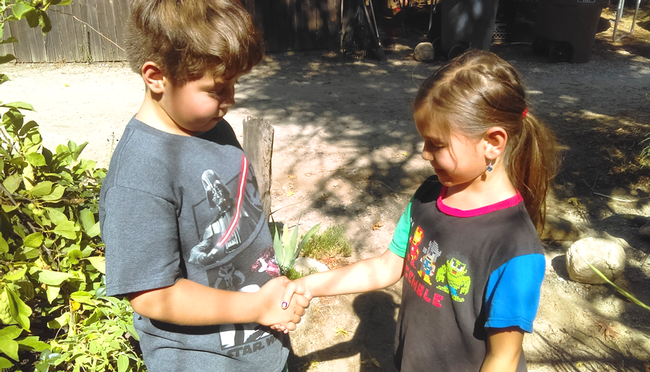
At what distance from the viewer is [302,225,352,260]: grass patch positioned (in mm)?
3707

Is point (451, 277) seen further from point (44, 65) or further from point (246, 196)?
point (44, 65)

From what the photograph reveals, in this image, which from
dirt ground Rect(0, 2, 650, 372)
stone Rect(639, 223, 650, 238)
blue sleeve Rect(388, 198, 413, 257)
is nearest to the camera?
blue sleeve Rect(388, 198, 413, 257)

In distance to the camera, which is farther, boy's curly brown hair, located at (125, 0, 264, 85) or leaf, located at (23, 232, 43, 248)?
leaf, located at (23, 232, 43, 248)

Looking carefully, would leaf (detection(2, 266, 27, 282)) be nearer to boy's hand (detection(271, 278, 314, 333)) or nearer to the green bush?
the green bush

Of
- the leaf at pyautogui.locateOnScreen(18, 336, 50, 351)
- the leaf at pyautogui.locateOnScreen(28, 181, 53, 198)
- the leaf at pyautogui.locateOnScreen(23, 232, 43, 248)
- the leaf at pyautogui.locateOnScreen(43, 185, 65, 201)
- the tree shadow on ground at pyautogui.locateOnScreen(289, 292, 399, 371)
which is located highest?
the leaf at pyautogui.locateOnScreen(28, 181, 53, 198)

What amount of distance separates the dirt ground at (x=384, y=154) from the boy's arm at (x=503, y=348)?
58.2 inches

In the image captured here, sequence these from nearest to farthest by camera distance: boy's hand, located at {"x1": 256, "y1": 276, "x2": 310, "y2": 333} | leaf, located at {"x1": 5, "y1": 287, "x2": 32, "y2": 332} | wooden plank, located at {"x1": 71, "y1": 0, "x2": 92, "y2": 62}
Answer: boy's hand, located at {"x1": 256, "y1": 276, "x2": 310, "y2": 333}, leaf, located at {"x1": 5, "y1": 287, "x2": 32, "y2": 332}, wooden plank, located at {"x1": 71, "y1": 0, "x2": 92, "y2": 62}

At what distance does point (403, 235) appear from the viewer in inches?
71.8

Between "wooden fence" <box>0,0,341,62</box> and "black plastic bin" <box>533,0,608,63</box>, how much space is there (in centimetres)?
480

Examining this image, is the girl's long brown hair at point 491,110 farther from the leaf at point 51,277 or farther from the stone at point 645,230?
the stone at point 645,230

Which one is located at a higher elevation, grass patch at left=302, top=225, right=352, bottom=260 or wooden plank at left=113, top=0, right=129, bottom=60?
wooden plank at left=113, top=0, right=129, bottom=60

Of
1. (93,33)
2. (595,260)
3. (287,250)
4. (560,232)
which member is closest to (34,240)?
(287,250)

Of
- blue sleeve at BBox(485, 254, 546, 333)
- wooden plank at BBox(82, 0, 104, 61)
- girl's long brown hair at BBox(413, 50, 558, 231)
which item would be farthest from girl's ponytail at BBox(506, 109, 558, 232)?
wooden plank at BBox(82, 0, 104, 61)

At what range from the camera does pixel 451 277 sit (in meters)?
1.53
